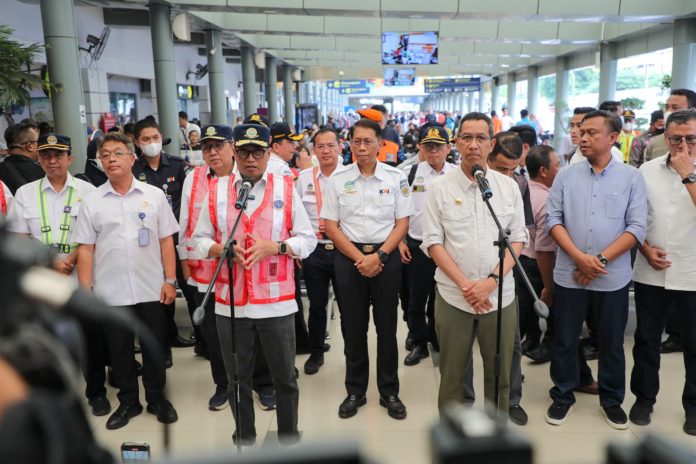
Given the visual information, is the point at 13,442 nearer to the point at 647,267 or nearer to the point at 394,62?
the point at 647,267

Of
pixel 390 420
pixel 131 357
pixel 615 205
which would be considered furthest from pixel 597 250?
pixel 131 357

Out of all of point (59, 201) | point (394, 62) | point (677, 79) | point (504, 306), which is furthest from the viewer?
point (394, 62)

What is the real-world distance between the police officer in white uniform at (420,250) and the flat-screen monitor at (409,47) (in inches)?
304

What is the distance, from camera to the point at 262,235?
271 centimetres

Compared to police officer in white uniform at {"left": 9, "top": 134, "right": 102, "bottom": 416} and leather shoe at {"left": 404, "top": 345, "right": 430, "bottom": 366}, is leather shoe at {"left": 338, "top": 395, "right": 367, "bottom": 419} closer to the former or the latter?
leather shoe at {"left": 404, "top": 345, "right": 430, "bottom": 366}

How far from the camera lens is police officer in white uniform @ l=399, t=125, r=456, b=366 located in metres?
4.04

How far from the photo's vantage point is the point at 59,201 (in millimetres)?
3293

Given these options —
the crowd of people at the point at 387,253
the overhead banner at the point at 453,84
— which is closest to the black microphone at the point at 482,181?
the crowd of people at the point at 387,253

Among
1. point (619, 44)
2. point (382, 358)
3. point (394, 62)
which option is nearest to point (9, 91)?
point (382, 358)

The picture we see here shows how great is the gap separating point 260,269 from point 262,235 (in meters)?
0.17

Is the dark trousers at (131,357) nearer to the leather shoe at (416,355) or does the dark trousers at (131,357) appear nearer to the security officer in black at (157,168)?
the security officer in black at (157,168)

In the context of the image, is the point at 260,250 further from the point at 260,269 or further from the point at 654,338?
the point at 654,338

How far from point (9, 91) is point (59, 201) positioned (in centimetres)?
146

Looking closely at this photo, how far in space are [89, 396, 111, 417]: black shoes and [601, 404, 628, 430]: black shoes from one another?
2897 mm
